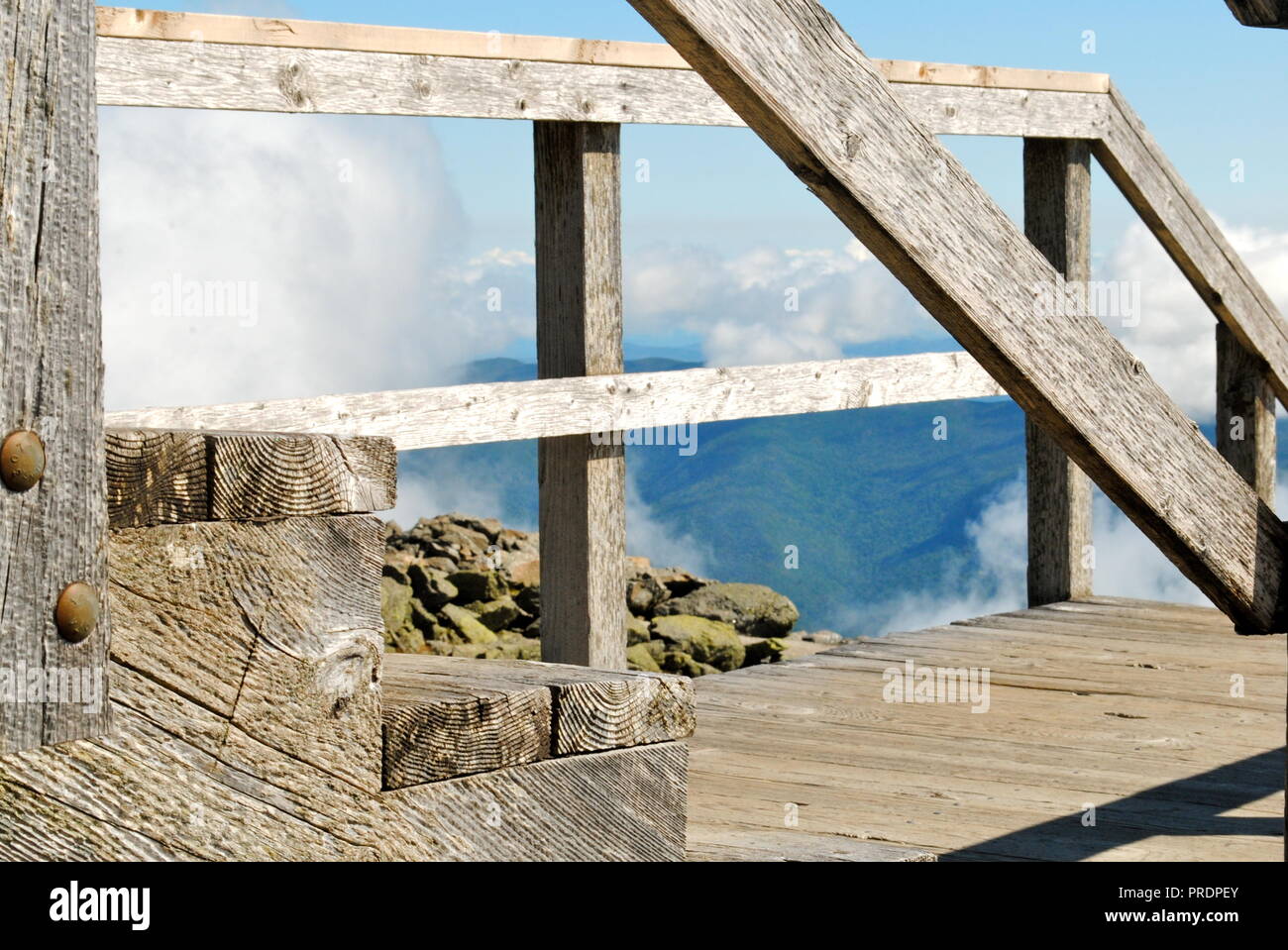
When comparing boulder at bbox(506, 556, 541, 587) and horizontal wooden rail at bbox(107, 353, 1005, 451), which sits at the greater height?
horizontal wooden rail at bbox(107, 353, 1005, 451)

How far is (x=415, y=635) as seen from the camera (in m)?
7.62

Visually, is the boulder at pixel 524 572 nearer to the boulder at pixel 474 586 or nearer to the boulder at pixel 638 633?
the boulder at pixel 474 586

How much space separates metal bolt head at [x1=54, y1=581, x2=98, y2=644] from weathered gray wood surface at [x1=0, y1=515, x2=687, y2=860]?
0.04 meters

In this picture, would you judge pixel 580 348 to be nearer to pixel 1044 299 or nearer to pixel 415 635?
pixel 1044 299

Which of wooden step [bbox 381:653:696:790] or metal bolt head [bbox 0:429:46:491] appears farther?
wooden step [bbox 381:653:696:790]

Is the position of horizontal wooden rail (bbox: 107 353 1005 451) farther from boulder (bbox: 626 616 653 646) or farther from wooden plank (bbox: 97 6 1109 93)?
boulder (bbox: 626 616 653 646)

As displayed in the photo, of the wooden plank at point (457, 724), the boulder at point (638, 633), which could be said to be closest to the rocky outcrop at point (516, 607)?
the boulder at point (638, 633)

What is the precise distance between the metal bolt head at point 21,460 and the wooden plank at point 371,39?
7.24 feet

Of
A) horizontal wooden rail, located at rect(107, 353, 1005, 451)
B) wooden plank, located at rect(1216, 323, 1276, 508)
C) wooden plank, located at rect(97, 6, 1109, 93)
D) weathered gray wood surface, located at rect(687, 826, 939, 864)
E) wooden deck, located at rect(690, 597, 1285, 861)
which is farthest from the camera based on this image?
wooden plank, located at rect(1216, 323, 1276, 508)

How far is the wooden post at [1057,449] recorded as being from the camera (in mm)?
5906

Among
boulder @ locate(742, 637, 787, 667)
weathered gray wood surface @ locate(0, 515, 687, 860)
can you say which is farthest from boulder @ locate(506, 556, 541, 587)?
weathered gray wood surface @ locate(0, 515, 687, 860)

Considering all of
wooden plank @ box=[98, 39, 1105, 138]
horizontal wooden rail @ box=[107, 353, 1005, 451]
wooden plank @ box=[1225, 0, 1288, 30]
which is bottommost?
horizontal wooden rail @ box=[107, 353, 1005, 451]

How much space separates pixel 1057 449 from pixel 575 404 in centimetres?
257

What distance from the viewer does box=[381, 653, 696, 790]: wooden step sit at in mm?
1609
